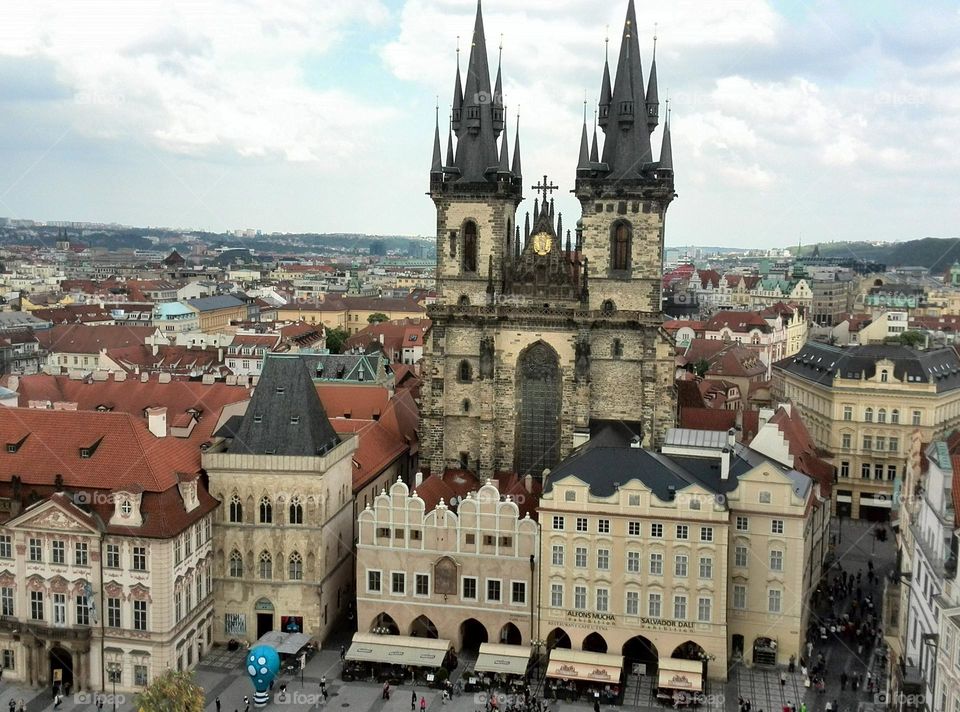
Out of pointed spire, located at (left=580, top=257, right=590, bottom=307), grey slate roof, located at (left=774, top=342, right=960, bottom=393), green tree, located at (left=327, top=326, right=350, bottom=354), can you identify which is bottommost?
green tree, located at (left=327, top=326, right=350, bottom=354)

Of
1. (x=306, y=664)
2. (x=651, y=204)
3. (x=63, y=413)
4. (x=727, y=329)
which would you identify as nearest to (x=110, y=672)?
(x=306, y=664)

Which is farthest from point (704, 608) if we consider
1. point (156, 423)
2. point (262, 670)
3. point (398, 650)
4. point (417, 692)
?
point (156, 423)

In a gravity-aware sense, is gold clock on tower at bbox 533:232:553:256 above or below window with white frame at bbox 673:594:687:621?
above

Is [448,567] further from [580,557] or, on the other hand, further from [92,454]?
[92,454]

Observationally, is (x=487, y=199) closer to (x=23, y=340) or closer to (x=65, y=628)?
(x=65, y=628)

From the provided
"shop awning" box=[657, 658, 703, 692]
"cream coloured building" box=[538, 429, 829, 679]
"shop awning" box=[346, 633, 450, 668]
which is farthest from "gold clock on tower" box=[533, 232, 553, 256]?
"shop awning" box=[657, 658, 703, 692]

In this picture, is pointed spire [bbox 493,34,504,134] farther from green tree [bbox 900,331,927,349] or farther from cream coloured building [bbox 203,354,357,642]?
green tree [bbox 900,331,927,349]
